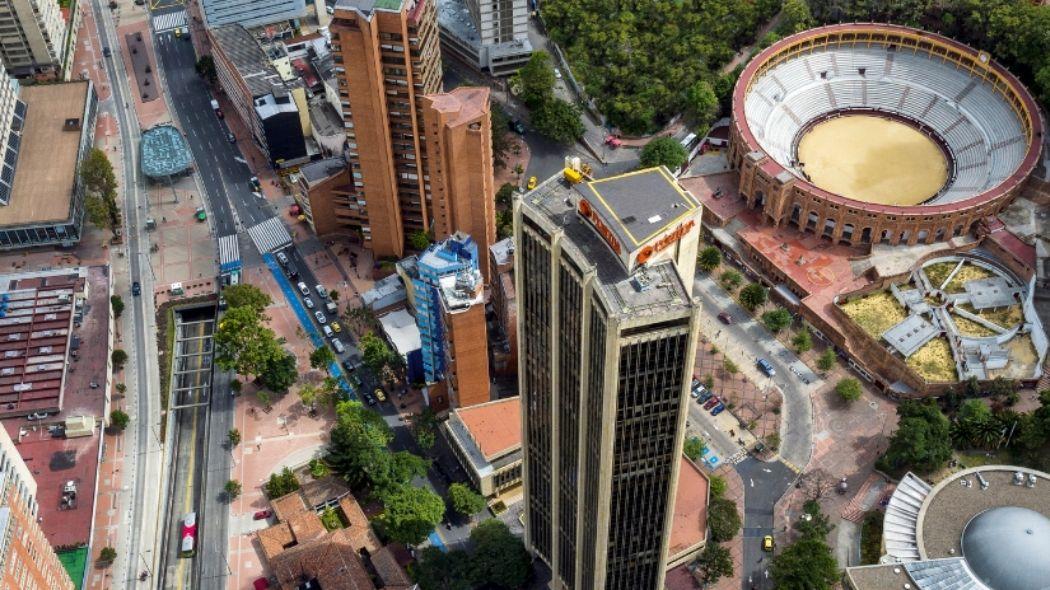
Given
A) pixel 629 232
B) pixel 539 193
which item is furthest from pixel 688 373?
pixel 539 193

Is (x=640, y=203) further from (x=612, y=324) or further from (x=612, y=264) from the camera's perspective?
(x=612, y=324)

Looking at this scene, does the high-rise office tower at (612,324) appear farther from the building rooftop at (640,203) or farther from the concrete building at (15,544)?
the concrete building at (15,544)

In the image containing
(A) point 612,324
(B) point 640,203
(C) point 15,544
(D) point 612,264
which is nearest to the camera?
(A) point 612,324

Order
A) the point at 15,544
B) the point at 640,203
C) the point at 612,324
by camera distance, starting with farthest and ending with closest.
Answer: the point at 15,544, the point at 640,203, the point at 612,324

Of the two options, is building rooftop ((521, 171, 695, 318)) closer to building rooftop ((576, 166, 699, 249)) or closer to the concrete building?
building rooftop ((576, 166, 699, 249))

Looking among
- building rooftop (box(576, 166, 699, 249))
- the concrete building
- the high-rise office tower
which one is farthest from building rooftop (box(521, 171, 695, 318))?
the concrete building

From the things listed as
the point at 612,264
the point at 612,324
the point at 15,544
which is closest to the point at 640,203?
the point at 612,264

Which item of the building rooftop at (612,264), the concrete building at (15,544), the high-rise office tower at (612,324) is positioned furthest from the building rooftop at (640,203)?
the concrete building at (15,544)
